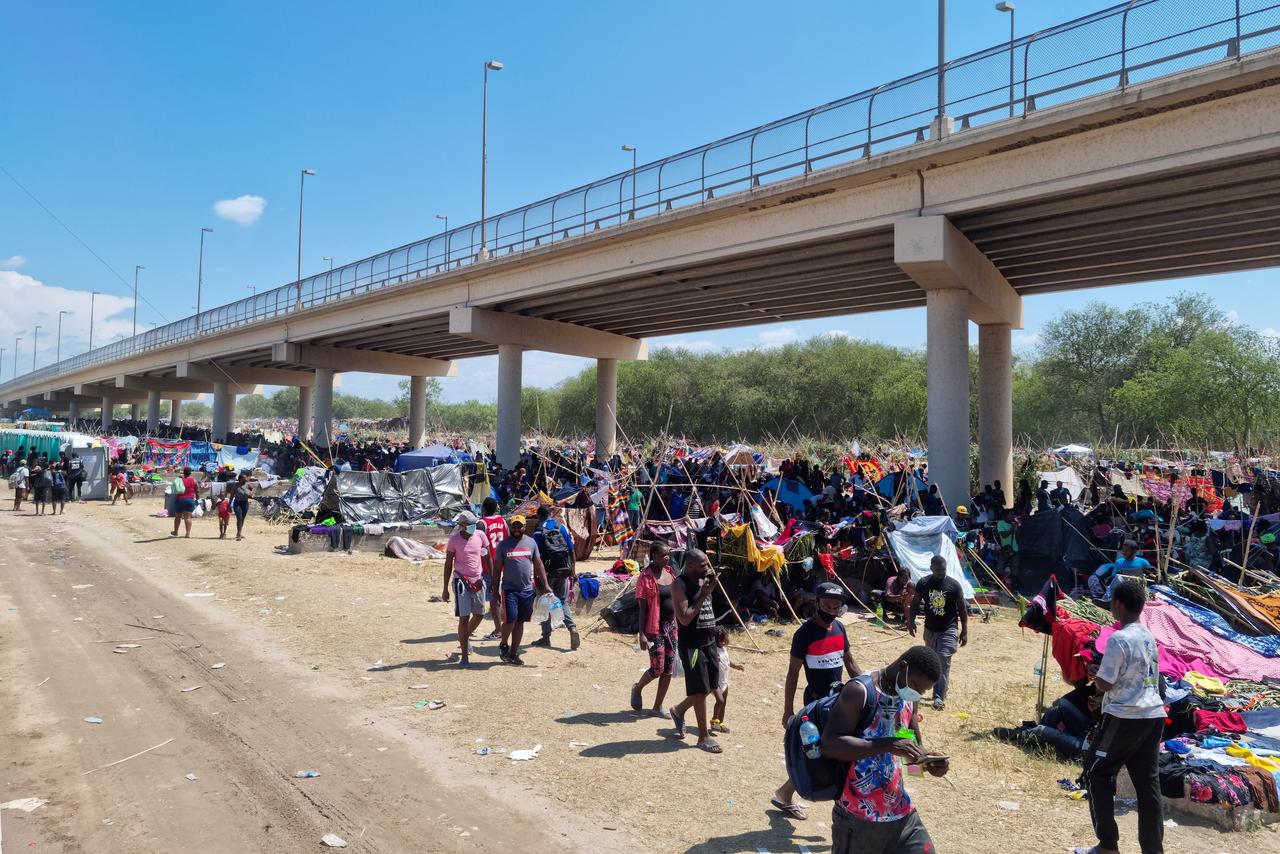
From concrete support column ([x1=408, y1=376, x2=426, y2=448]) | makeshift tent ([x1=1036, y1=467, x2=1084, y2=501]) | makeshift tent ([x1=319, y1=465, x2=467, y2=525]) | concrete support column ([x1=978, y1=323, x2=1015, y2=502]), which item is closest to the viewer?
makeshift tent ([x1=319, y1=465, x2=467, y2=525])

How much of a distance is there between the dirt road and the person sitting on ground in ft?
6.32

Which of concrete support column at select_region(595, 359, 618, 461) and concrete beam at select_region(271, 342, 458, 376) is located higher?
concrete beam at select_region(271, 342, 458, 376)

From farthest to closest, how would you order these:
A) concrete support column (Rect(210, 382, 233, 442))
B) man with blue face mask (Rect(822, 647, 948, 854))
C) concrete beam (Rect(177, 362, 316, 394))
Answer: concrete support column (Rect(210, 382, 233, 442))
concrete beam (Rect(177, 362, 316, 394))
man with blue face mask (Rect(822, 647, 948, 854))

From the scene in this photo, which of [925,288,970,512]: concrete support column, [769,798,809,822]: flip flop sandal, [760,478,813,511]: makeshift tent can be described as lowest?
[769,798,809,822]: flip flop sandal

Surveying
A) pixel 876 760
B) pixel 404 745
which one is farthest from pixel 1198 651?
pixel 404 745

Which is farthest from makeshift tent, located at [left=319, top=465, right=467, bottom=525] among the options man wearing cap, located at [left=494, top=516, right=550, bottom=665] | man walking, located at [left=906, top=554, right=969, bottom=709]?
man walking, located at [left=906, top=554, right=969, bottom=709]

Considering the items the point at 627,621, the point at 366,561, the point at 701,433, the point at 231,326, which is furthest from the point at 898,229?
the point at 701,433

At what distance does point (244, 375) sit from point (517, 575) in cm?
5106

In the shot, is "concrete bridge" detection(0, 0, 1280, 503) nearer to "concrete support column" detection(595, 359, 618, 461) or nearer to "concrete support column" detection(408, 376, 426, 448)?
"concrete support column" detection(595, 359, 618, 461)

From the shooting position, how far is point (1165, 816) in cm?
534

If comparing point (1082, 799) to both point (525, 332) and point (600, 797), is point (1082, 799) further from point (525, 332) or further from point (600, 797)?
point (525, 332)

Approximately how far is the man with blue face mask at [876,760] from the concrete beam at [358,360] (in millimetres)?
41390

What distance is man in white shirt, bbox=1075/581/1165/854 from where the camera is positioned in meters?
4.46

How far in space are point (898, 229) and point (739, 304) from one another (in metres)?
10.5
